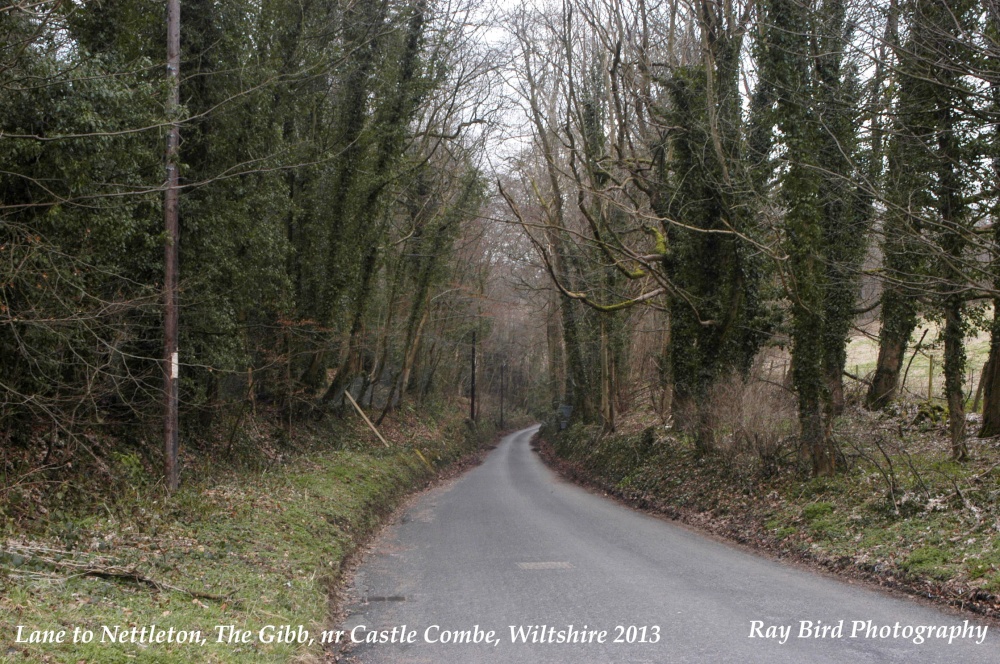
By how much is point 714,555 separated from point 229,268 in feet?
33.4

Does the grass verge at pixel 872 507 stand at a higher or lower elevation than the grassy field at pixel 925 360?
lower

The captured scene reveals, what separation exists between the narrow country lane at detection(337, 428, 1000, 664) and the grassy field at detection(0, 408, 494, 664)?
754mm

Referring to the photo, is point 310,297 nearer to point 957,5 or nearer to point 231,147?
point 231,147

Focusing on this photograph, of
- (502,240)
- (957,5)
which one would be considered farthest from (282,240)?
(502,240)

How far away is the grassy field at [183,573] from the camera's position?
5.09 m

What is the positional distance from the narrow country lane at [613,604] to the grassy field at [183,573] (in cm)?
75

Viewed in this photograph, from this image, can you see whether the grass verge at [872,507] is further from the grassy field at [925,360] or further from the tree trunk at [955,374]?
the grassy field at [925,360]

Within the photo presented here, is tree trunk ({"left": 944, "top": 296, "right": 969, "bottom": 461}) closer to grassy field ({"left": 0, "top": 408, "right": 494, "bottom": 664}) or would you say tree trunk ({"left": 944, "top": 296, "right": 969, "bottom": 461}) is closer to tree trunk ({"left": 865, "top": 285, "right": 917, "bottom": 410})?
tree trunk ({"left": 865, "top": 285, "right": 917, "bottom": 410})

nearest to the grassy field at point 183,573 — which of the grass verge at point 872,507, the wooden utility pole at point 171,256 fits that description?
the wooden utility pole at point 171,256

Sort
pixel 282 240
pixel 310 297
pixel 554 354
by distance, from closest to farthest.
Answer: pixel 282 240, pixel 310 297, pixel 554 354

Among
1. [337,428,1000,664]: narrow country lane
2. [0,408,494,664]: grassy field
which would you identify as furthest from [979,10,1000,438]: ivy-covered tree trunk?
[0,408,494,664]: grassy field

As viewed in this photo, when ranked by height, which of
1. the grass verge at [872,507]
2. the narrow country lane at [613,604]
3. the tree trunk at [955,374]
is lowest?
the narrow country lane at [613,604]

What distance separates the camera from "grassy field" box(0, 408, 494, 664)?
16.7 ft

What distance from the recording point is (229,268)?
1437 centimetres
